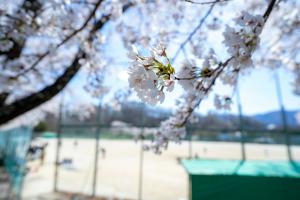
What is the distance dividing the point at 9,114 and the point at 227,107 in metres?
2.75

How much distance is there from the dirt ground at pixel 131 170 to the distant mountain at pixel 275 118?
0.56 metres

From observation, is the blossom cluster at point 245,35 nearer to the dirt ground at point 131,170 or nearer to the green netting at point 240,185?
the green netting at point 240,185

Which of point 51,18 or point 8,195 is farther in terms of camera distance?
point 8,195

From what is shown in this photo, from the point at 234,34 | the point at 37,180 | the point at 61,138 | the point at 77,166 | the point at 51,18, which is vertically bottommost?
the point at 37,180

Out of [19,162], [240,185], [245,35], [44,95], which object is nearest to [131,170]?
[19,162]

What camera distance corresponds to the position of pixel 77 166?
22.2ft

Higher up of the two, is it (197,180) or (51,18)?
(51,18)

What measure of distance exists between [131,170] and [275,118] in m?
3.55

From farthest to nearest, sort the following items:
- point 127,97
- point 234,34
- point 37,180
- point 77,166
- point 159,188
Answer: point 37,180
point 77,166
point 159,188
point 127,97
point 234,34

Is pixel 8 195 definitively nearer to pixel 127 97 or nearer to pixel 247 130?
pixel 127 97

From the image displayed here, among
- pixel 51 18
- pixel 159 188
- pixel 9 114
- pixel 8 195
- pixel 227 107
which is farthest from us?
pixel 159 188

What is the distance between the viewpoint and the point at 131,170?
6.68 m

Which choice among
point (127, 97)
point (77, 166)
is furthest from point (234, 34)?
point (77, 166)

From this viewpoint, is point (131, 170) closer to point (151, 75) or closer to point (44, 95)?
point (44, 95)
